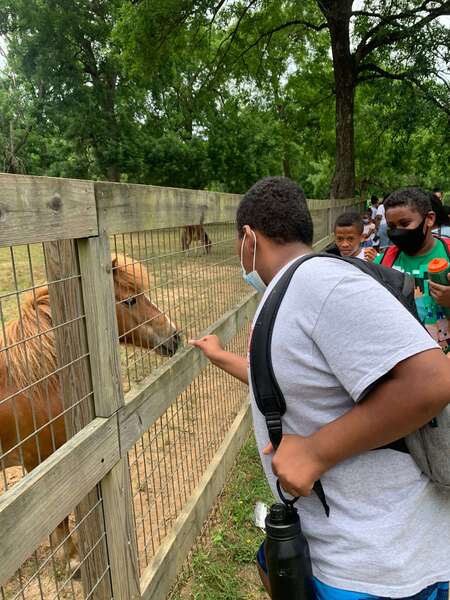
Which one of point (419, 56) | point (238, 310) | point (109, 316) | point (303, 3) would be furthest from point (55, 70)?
point (109, 316)

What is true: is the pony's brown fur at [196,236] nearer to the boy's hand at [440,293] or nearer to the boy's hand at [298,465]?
the boy's hand at [440,293]

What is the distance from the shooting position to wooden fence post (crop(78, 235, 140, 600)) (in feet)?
5.66

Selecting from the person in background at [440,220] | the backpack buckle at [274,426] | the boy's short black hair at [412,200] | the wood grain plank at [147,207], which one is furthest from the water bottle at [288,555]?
the person in background at [440,220]

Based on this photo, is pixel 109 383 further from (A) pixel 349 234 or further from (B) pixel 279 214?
(A) pixel 349 234

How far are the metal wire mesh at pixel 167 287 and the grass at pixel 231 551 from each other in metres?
1.22

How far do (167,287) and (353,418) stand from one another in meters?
1.68

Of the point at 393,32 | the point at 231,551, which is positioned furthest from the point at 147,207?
the point at 393,32

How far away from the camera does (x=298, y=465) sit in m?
1.27

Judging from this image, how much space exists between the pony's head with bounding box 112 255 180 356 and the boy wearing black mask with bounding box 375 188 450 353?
1.68 m

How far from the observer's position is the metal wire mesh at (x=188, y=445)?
3.08m

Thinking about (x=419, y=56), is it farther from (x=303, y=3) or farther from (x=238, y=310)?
(x=238, y=310)

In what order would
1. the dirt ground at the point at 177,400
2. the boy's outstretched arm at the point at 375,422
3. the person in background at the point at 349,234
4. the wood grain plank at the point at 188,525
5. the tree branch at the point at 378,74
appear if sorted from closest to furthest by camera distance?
the boy's outstretched arm at the point at 375,422 → the wood grain plank at the point at 188,525 → the dirt ground at the point at 177,400 → the person in background at the point at 349,234 → the tree branch at the point at 378,74

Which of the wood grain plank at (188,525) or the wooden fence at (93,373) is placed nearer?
the wooden fence at (93,373)

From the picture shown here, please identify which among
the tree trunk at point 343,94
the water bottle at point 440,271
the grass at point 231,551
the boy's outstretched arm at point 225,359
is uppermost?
the tree trunk at point 343,94
